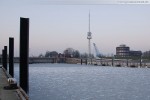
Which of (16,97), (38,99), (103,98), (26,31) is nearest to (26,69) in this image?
(26,31)

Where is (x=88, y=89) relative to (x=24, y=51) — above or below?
below

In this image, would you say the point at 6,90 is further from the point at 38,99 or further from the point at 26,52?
the point at 38,99

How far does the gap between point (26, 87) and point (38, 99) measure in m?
10.7

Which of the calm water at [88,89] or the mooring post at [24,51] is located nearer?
the mooring post at [24,51]

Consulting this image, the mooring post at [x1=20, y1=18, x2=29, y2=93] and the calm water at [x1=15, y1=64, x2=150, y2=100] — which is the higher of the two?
the mooring post at [x1=20, y1=18, x2=29, y2=93]

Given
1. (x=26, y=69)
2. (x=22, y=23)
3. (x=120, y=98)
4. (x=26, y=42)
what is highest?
(x=22, y=23)

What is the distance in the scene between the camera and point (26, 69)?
25.7 metres

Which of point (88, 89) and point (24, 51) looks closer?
point (24, 51)

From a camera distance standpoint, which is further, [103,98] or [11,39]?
[11,39]

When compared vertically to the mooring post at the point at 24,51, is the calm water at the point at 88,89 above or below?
below

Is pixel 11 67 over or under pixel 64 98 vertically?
over

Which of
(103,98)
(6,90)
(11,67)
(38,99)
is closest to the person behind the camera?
(6,90)

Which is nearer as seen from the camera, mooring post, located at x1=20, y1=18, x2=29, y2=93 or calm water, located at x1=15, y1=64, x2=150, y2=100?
mooring post, located at x1=20, y1=18, x2=29, y2=93

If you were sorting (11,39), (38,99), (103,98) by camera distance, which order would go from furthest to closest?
1. (11,39)
2. (103,98)
3. (38,99)
